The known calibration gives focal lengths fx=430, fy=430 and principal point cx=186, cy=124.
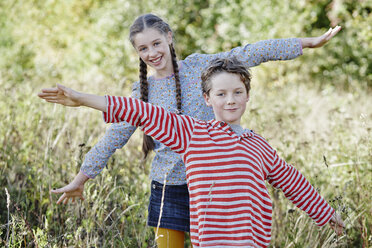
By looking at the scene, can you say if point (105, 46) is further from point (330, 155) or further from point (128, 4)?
point (330, 155)

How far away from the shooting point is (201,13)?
8.70 m

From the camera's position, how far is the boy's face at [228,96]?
71.7 inches

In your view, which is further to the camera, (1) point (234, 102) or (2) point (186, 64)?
(2) point (186, 64)

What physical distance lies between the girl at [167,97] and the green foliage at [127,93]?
193 mm

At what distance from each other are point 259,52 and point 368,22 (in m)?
4.86

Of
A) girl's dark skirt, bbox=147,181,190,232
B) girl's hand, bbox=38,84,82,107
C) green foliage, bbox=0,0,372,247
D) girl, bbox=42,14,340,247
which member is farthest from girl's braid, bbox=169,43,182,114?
girl's hand, bbox=38,84,82,107

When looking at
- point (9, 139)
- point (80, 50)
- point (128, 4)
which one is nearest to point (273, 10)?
point (128, 4)

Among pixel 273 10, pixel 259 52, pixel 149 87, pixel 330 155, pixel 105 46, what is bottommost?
pixel 330 155

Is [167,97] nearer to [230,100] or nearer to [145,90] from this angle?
[145,90]

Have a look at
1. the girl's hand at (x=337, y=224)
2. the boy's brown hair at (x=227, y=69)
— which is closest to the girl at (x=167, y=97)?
the boy's brown hair at (x=227, y=69)

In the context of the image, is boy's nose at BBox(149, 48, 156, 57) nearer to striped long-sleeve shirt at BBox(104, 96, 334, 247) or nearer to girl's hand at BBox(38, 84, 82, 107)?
striped long-sleeve shirt at BBox(104, 96, 334, 247)

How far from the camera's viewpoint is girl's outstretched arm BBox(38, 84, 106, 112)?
1.53 m

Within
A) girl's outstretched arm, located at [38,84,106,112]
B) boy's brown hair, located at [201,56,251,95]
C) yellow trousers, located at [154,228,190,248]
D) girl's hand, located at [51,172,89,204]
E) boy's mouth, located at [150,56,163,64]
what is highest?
boy's mouth, located at [150,56,163,64]

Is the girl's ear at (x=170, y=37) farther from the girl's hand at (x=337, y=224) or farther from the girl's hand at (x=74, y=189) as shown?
the girl's hand at (x=337, y=224)
